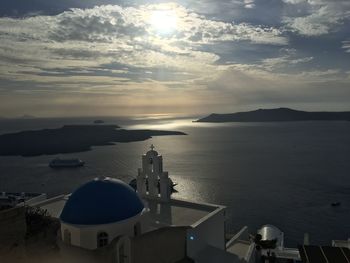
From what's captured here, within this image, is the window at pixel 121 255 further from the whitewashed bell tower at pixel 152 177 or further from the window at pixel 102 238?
the whitewashed bell tower at pixel 152 177

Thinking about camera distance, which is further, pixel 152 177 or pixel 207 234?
pixel 152 177

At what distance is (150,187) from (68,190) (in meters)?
52.2

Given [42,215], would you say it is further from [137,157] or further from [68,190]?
[137,157]

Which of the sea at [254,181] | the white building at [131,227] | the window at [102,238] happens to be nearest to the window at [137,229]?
the white building at [131,227]

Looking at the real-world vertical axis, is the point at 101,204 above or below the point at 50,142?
above

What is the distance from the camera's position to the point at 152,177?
26.4 meters

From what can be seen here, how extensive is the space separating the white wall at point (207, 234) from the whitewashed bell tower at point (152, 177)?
13.8ft

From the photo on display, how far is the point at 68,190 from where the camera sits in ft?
242

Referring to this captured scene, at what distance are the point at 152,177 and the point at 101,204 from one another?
8141mm

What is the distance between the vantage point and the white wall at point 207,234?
20.7 metres

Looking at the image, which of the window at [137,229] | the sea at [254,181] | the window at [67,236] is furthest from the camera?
the sea at [254,181]

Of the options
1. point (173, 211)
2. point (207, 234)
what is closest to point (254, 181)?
point (173, 211)

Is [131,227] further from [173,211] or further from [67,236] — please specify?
[173,211]

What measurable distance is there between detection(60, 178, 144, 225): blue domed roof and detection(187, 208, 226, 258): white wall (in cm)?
368
